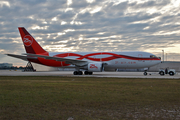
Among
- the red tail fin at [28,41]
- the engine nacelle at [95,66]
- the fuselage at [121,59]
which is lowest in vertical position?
the engine nacelle at [95,66]

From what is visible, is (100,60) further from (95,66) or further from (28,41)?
(28,41)

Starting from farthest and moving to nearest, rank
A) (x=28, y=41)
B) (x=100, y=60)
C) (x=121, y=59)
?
(x=28, y=41) < (x=100, y=60) < (x=121, y=59)

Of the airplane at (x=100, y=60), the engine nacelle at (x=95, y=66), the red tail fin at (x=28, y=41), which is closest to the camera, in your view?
the engine nacelle at (x=95, y=66)

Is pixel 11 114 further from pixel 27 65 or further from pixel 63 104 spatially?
pixel 27 65

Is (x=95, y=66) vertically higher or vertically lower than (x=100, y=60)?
lower

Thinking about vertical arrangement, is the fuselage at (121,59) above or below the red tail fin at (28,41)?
below

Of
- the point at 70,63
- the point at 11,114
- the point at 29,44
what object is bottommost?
the point at 11,114

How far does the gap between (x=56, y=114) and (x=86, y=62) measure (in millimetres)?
24596

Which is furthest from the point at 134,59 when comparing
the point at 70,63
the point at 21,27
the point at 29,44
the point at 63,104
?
the point at 63,104

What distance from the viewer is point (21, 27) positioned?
3341 cm

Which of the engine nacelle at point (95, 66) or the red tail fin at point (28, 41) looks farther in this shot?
the red tail fin at point (28, 41)

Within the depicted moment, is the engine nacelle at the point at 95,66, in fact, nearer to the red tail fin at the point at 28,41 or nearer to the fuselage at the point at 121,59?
the fuselage at the point at 121,59

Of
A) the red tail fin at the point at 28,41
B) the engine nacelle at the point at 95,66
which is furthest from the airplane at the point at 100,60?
the red tail fin at the point at 28,41

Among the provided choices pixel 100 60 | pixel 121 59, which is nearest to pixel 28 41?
Result: pixel 100 60
